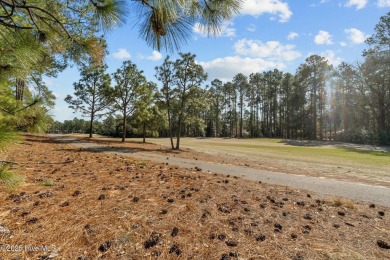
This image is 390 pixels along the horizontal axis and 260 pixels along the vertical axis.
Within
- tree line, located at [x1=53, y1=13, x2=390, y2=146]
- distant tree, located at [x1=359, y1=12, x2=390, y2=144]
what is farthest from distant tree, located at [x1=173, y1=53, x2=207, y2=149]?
distant tree, located at [x1=359, y1=12, x2=390, y2=144]

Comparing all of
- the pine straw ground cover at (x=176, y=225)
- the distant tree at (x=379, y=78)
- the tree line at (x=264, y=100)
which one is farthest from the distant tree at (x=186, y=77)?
the distant tree at (x=379, y=78)

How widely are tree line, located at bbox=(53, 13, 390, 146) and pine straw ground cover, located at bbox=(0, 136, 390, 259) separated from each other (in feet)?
8.40

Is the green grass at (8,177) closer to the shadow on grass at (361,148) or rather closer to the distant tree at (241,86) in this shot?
the shadow on grass at (361,148)

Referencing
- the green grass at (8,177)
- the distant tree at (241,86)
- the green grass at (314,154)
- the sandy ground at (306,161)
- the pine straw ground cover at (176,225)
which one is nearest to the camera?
the green grass at (8,177)

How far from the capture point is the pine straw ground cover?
7.03ft

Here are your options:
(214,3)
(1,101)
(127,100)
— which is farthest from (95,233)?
(127,100)

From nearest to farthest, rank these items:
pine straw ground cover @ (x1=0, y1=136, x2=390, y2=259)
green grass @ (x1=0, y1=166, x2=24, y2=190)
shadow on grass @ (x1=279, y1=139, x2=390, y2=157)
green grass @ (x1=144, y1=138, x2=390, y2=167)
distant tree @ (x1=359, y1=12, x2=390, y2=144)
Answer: green grass @ (x1=0, y1=166, x2=24, y2=190) < pine straw ground cover @ (x1=0, y1=136, x2=390, y2=259) < green grass @ (x1=144, y1=138, x2=390, y2=167) < shadow on grass @ (x1=279, y1=139, x2=390, y2=157) < distant tree @ (x1=359, y1=12, x2=390, y2=144)

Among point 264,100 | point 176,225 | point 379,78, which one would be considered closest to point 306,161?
point 176,225

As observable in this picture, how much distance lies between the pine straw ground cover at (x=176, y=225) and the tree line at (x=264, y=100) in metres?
2.56

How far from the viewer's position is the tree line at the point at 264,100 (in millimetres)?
21344

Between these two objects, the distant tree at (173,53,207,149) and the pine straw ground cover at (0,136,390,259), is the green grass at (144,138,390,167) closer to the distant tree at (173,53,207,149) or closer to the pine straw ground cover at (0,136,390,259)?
the distant tree at (173,53,207,149)

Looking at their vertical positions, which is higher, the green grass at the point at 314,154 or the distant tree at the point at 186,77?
the distant tree at the point at 186,77

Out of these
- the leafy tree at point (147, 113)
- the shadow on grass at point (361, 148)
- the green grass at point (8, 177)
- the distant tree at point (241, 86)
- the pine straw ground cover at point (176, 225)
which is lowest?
the shadow on grass at point (361, 148)

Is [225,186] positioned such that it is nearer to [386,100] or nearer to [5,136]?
[5,136]
